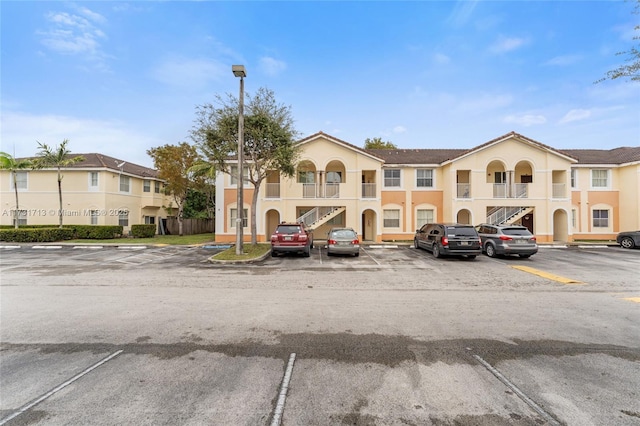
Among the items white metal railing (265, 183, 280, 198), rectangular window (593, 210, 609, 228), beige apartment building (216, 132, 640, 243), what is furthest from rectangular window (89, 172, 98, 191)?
rectangular window (593, 210, 609, 228)

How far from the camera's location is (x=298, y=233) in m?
14.3

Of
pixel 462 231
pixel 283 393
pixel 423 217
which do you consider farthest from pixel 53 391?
pixel 423 217

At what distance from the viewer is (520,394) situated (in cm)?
328

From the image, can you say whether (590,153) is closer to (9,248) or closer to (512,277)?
(512,277)

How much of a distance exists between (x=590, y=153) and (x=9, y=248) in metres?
45.9

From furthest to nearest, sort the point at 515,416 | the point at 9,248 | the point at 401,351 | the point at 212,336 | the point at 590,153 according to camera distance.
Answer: the point at 590,153, the point at 9,248, the point at 212,336, the point at 401,351, the point at 515,416

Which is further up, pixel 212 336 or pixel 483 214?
pixel 483 214

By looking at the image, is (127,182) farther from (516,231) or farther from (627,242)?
(627,242)

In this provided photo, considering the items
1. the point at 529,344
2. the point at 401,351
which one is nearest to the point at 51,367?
the point at 401,351

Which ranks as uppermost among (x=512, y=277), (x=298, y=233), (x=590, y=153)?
(x=590, y=153)

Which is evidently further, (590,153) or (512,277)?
(590,153)

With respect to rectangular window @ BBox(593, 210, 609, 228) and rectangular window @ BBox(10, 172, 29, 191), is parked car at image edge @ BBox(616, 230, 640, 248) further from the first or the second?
rectangular window @ BBox(10, 172, 29, 191)

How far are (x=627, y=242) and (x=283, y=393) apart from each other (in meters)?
26.2

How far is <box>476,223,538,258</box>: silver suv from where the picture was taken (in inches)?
535
